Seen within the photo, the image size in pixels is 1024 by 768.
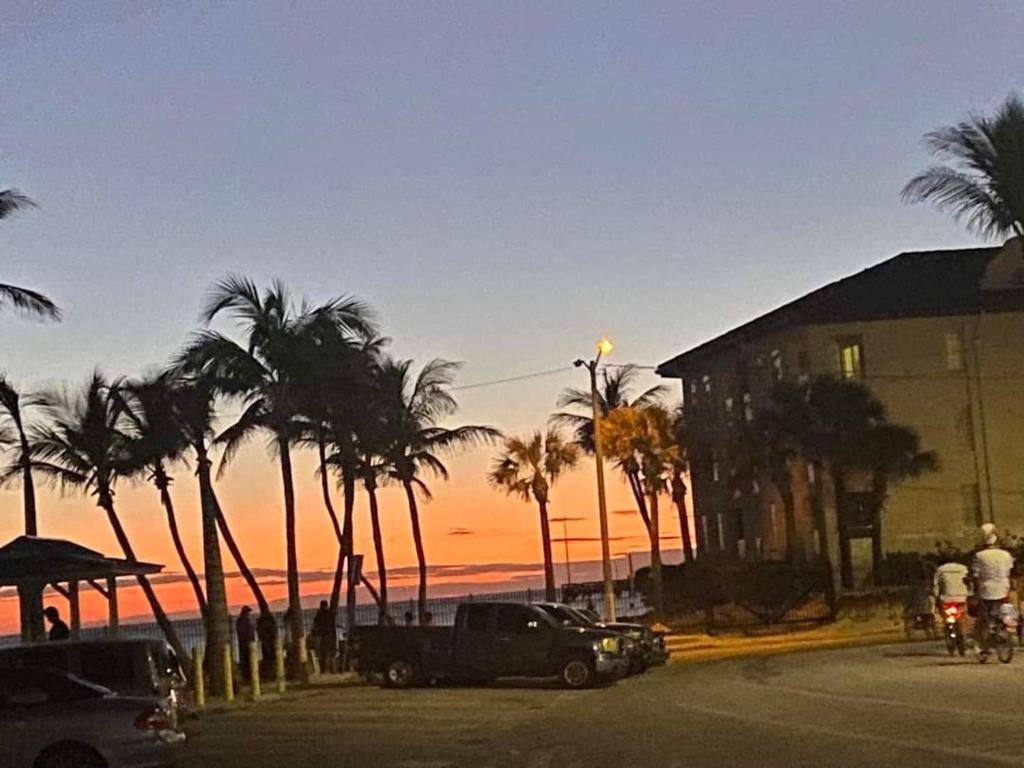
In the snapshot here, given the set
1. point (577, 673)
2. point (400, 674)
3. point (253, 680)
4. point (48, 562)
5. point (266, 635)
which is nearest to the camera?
point (48, 562)

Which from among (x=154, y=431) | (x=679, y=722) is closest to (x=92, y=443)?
(x=154, y=431)

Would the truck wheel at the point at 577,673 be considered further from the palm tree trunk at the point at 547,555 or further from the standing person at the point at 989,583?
the palm tree trunk at the point at 547,555

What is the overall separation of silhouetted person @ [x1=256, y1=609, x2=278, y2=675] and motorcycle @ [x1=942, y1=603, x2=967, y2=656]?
16.6 m

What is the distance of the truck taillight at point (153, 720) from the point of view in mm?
17062

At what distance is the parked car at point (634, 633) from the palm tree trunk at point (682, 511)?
28138mm

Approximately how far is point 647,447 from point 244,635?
2802cm

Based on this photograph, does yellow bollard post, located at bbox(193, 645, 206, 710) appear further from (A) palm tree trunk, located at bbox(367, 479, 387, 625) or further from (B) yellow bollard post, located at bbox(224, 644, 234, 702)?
(A) palm tree trunk, located at bbox(367, 479, 387, 625)

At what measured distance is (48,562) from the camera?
2923 centimetres

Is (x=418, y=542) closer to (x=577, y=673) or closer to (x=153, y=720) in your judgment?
(x=577, y=673)

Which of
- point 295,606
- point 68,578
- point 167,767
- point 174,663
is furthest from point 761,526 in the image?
point 167,767

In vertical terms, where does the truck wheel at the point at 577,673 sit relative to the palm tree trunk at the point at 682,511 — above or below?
below

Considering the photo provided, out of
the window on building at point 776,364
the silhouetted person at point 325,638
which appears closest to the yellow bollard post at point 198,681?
the silhouetted person at point 325,638

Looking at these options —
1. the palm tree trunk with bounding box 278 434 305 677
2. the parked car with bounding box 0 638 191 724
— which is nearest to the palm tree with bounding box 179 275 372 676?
the palm tree trunk with bounding box 278 434 305 677

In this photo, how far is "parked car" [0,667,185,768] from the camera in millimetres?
16969
